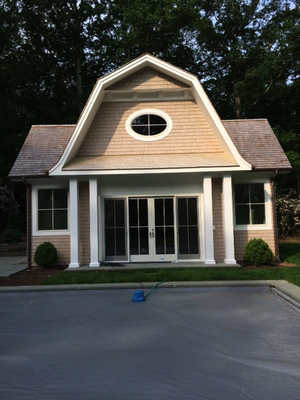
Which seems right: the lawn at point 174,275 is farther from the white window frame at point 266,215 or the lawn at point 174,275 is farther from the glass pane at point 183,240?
the white window frame at point 266,215

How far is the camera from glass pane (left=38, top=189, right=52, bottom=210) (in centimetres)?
1123

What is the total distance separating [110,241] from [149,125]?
4.00 m

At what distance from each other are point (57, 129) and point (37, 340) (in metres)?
9.79

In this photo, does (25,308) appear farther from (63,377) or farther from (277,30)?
(277,30)

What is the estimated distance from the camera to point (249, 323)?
16.7ft

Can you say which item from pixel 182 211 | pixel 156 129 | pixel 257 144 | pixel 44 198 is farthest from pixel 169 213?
pixel 44 198

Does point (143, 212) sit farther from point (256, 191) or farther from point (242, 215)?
point (256, 191)

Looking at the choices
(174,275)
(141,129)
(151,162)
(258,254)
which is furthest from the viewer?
(141,129)

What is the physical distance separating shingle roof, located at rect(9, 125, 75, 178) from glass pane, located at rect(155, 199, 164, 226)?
3.56 m

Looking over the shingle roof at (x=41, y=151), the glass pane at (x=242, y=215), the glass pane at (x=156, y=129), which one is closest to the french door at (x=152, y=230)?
the glass pane at (x=242, y=215)

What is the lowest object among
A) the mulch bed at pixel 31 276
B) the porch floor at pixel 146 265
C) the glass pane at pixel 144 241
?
the mulch bed at pixel 31 276

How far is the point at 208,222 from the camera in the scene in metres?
10.3

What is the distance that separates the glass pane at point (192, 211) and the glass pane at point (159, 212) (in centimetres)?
87

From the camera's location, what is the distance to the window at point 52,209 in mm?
11141
